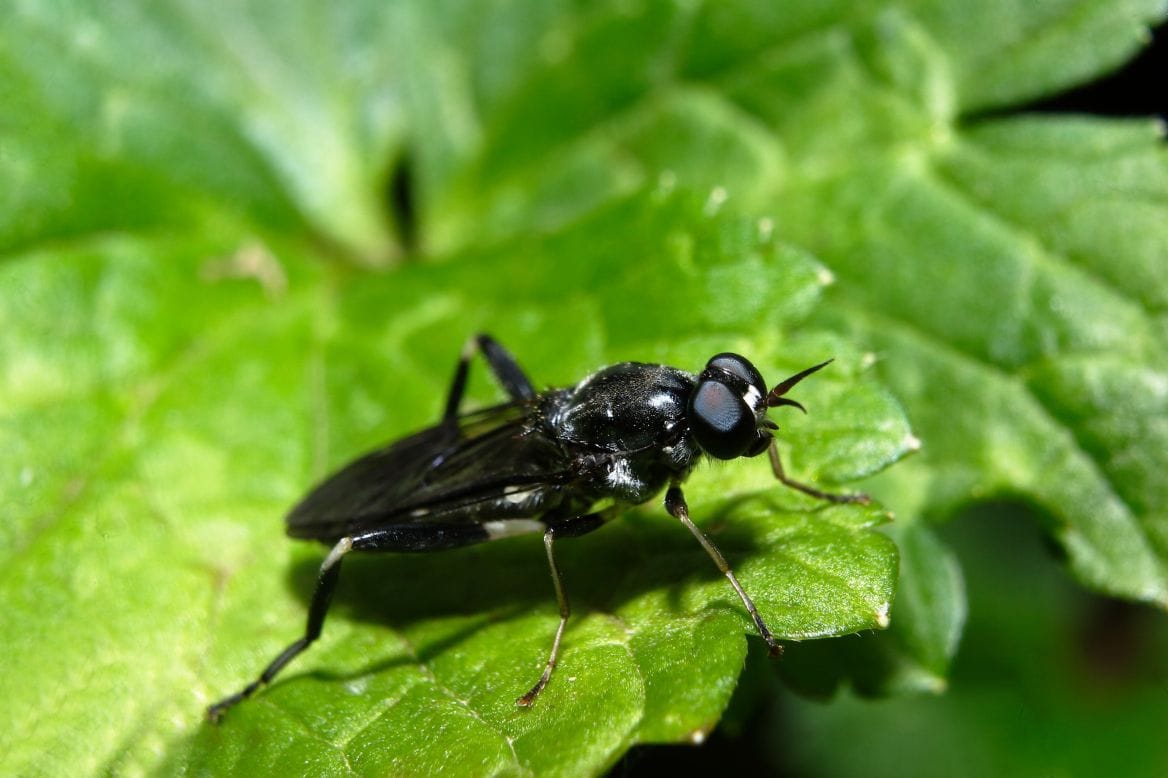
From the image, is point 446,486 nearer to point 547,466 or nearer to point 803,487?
point 547,466

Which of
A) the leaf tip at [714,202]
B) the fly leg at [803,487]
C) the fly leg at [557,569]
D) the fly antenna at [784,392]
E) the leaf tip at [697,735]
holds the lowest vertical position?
the fly leg at [803,487]

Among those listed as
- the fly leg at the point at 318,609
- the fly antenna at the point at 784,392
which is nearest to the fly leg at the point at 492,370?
the fly leg at the point at 318,609

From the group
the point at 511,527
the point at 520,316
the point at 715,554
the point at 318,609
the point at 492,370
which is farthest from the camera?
the point at 520,316

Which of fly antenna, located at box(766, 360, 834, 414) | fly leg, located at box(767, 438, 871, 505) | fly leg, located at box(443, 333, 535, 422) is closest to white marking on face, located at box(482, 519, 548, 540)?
fly leg, located at box(443, 333, 535, 422)

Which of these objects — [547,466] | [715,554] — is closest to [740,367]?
[715,554]

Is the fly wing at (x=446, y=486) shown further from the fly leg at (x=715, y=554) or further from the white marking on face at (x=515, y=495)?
the fly leg at (x=715, y=554)

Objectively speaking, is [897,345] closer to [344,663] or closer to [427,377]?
[427,377]
